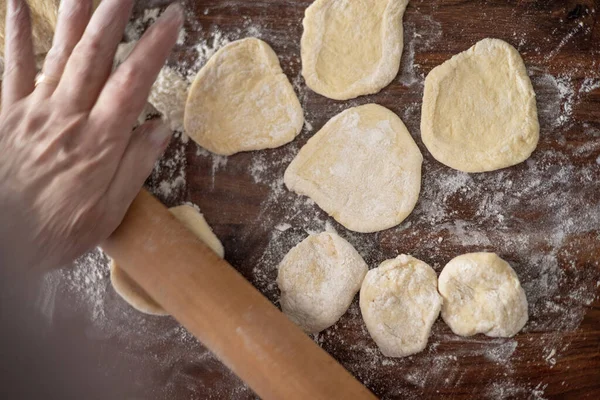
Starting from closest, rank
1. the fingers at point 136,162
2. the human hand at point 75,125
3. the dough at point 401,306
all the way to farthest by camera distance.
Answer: the human hand at point 75,125 → the fingers at point 136,162 → the dough at point 401,306

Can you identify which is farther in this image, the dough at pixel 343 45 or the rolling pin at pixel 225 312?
the dough at pixel 343 45

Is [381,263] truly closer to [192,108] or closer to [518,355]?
[518,355]

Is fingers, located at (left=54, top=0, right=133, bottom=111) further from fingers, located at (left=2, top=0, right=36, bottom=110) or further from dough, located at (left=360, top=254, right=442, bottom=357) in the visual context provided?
dough, located at (left=360, top=254, right=442, bottom=357)

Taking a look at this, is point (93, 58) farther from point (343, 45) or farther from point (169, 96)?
point (343, 45)

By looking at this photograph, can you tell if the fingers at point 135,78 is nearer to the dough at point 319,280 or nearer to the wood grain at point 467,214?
the wood grain at point 467,214

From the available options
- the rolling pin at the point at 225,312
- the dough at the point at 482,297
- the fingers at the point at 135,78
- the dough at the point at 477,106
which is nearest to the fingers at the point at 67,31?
the fingers at the point at 135,78

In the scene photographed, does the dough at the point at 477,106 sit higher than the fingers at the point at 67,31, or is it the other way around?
the fingers at the point at 67,31

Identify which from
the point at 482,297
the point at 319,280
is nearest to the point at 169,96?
the point at 319,280
